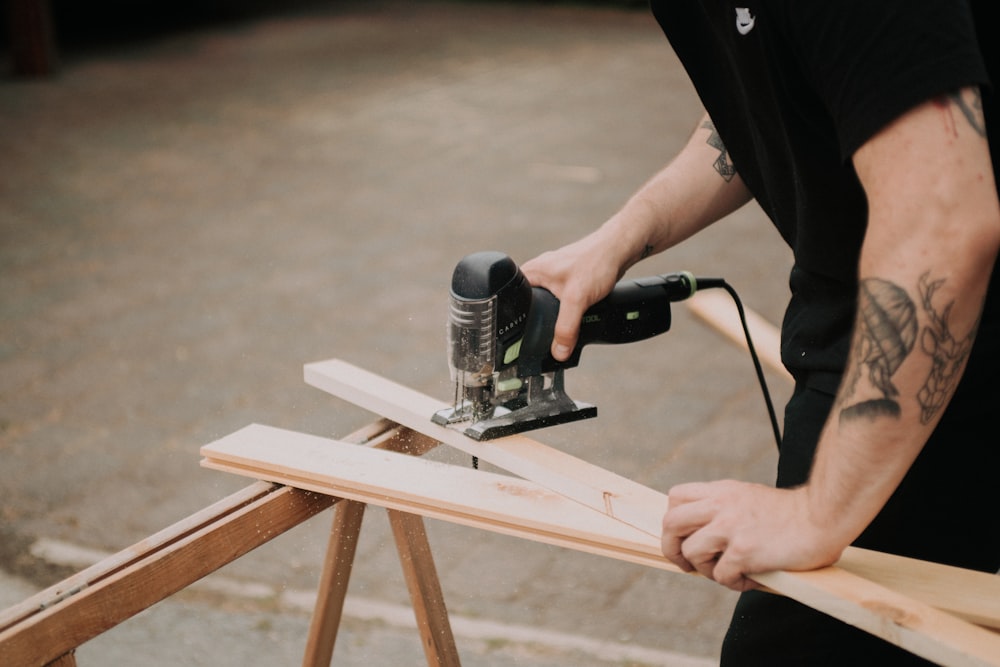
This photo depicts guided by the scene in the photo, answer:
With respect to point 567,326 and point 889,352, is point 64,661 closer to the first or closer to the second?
point 567,326

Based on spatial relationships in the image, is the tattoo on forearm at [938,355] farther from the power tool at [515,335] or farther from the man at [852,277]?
the power tool at [515,335]

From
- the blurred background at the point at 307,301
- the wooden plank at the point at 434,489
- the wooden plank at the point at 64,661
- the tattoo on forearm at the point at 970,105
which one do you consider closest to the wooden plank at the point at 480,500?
the wooden plank at the point at 434,489

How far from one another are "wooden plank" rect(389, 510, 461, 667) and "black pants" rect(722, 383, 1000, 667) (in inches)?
23.2

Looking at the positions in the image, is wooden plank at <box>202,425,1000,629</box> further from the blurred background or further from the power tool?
the blurred background

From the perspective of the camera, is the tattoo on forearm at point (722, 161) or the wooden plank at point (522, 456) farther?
the tattoo on forearm at point (722, 161)

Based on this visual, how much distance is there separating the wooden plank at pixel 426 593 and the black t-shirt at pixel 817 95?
2.40ft

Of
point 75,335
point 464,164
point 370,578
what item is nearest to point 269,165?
point 464,164

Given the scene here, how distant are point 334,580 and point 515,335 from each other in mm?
559

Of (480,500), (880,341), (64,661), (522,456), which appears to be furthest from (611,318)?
(64,661)

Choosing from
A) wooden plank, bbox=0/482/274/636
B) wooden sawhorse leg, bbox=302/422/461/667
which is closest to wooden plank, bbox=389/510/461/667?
wooden sawhorse leg, bbox=302/422/461/667

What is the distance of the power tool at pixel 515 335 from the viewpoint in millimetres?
1722

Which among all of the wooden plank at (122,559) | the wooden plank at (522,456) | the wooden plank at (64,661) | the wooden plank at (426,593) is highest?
the wooden plank at (122,559)

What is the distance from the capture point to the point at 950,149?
1.12 metres

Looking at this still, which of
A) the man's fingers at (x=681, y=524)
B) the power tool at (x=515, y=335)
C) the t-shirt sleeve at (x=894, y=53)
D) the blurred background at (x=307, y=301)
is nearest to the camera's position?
the t-shirt sleeve at (x=894, y=53)
